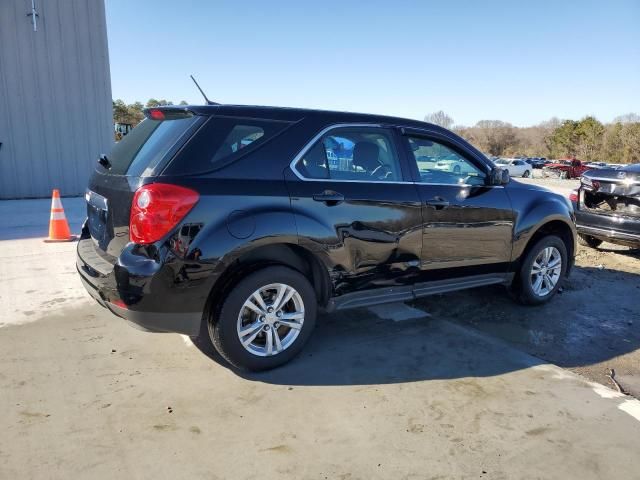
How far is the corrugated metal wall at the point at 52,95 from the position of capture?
38.4 feet

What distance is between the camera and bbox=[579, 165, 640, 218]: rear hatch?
21.2 ft

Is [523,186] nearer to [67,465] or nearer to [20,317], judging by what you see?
[67,465]

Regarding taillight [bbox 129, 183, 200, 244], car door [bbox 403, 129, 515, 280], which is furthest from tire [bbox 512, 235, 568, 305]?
taillight [bbox 129, 183, 200, 244]

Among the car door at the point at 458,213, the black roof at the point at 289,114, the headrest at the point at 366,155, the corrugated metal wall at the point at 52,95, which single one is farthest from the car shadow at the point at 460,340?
the corrugated metal wall at the point at 52,95

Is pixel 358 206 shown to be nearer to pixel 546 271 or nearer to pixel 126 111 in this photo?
pixel 546 271

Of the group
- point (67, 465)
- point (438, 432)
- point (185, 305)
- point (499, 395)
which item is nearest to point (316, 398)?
point (438, 432)

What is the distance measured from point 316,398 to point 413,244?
59.3 inches

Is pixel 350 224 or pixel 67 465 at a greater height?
pixel 350 224

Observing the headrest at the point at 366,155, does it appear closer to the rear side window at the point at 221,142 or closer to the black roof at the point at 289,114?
the black roof at the point at 289,114

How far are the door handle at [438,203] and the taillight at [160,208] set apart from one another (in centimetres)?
199

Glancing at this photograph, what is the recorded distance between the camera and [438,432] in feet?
9.28

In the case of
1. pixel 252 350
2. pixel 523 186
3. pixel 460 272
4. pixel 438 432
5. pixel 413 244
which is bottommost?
pixel 438 432

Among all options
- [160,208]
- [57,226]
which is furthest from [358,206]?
[57,226]

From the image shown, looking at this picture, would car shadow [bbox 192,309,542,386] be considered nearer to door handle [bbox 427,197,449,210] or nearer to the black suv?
the black suv
